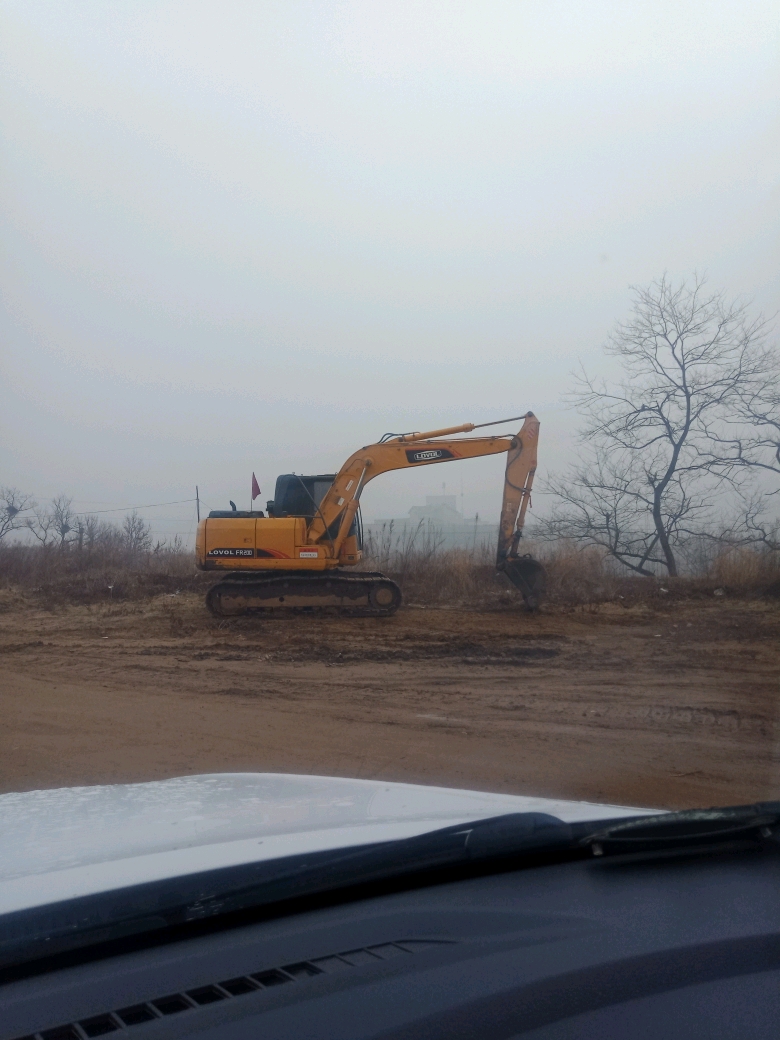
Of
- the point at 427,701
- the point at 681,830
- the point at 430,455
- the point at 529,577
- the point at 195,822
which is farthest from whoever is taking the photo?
the point at 430,455

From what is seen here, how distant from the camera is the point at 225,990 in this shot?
5.93 feet

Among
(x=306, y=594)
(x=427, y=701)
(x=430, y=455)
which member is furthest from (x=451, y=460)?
(x=427, y=701)

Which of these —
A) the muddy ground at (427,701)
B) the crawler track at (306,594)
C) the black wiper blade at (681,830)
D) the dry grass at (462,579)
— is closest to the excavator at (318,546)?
the crawler track at (306,594)

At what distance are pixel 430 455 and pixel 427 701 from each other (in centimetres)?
758

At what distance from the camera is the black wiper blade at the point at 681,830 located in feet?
8.24

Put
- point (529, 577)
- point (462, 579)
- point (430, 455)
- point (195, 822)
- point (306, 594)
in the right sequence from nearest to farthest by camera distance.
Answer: point (195, 822), point (529, 577), point (430, 455), point (306, 594), point (462, 579)

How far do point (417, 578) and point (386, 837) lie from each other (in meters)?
18.1

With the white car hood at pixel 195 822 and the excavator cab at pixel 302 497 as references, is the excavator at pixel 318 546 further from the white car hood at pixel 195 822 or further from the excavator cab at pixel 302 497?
the white car hood at pixel 195 822

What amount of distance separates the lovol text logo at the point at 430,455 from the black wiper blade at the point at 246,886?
46.0ft

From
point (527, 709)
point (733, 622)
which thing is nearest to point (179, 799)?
point (527, 709)

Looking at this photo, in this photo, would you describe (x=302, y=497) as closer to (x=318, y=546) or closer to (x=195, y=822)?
(x=318, y=546)

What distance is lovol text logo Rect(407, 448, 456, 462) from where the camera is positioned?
16484 mm

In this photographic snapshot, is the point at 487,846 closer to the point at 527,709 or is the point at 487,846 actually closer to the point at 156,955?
the point at 156,955

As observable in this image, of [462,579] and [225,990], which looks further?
[462,579]
